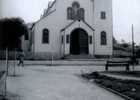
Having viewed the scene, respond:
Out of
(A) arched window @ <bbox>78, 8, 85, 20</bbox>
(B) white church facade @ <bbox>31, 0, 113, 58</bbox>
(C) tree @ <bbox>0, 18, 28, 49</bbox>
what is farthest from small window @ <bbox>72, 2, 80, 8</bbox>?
(C) tree @ <bbox>0, 18, 28, 49</bbox>

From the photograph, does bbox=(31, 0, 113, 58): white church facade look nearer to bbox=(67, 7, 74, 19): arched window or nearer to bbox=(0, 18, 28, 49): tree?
bbox=(67, 7, 74, 19): arched window

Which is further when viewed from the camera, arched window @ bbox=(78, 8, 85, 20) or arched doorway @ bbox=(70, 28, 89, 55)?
arched window @ bbox=(78, 8, 85, 20)

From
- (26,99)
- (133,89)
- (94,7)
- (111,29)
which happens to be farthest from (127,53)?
(26,99)

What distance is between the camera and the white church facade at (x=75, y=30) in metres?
34.9

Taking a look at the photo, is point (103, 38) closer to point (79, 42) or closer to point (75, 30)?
point (79, 42)

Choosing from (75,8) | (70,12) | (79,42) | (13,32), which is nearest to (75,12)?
(75,8)

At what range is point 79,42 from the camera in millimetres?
34969

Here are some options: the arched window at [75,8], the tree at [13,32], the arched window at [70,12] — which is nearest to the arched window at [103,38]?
the arched window at [75,8]

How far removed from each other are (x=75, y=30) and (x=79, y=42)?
5.01 feet

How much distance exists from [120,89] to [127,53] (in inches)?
1159

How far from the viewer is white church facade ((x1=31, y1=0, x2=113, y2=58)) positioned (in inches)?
1373

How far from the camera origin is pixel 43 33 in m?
35.3

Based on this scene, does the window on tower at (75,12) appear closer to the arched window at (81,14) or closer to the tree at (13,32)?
the arched window at (81,14)

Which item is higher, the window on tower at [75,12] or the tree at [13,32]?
the window on tower at [75,12]
